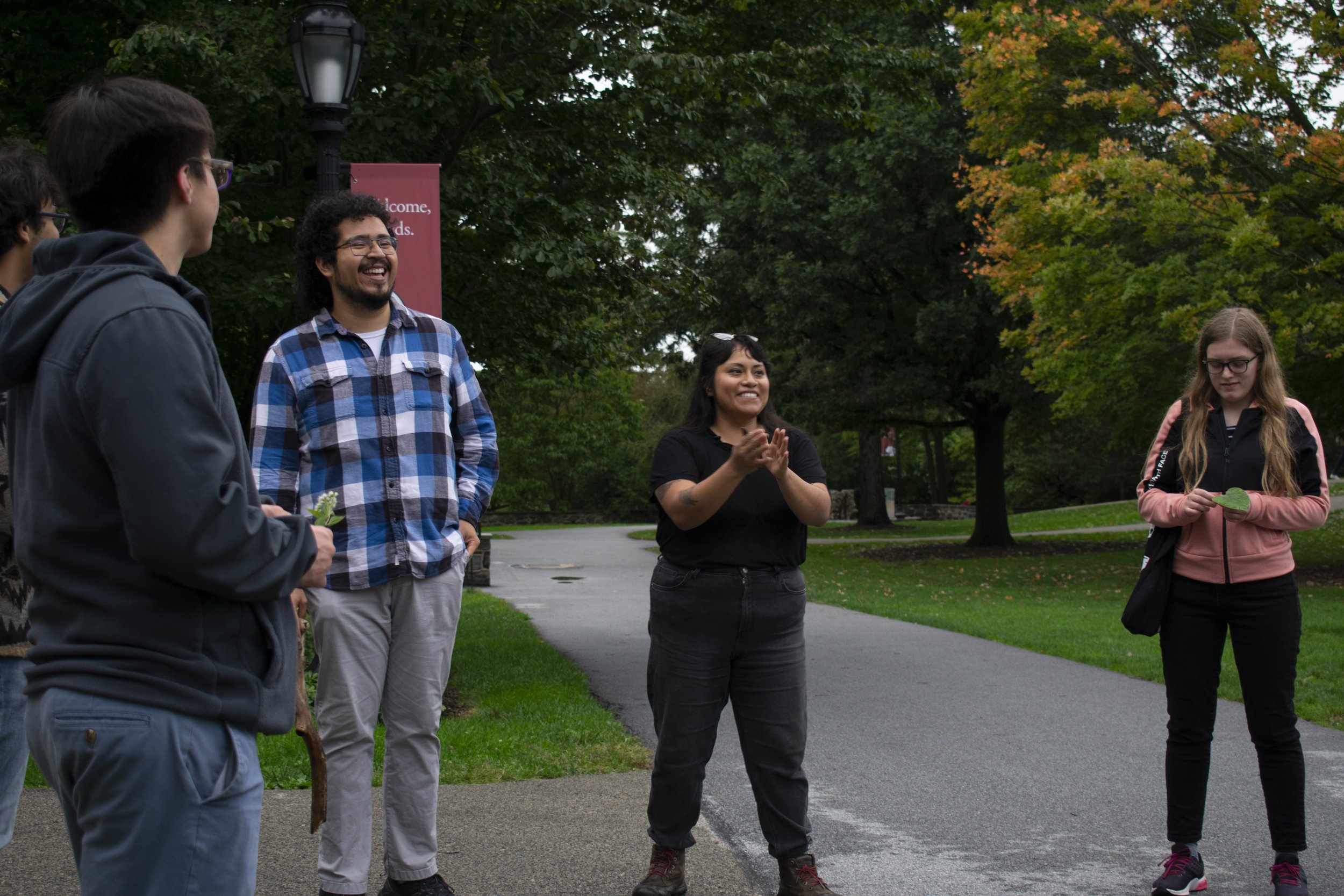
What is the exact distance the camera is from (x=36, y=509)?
1814 millimetres

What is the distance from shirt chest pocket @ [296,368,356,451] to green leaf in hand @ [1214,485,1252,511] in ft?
9.34

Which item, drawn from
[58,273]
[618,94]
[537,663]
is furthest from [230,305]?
[58,273]

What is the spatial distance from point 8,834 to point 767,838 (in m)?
2.19

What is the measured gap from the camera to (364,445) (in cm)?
363

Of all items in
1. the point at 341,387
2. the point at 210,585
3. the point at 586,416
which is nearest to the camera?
the point at 210,585

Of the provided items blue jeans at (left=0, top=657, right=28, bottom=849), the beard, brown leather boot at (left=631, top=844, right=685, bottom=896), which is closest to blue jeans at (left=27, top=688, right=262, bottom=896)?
blue jeans at (left=0, top=657, right=28, bottom=849)

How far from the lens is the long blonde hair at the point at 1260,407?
403 centimetres

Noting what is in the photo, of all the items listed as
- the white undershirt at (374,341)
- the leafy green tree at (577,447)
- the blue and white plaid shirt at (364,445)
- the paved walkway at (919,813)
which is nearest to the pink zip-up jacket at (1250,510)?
the paved walkway at (919,813)

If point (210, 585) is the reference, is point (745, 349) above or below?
above

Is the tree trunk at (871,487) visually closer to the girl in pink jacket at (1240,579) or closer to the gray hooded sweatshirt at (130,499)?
the girl in pink jacket at (1240,579)

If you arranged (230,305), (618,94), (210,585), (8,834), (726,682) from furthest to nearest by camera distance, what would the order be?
(618,94)
(230,305)
(726,682)
(8,834)
(210,585)

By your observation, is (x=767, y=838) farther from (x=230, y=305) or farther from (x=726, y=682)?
(x=230, y=305)

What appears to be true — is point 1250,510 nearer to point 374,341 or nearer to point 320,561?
point 374,341

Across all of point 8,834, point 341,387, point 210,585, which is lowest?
point 8,834
